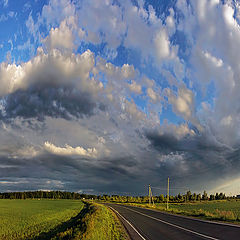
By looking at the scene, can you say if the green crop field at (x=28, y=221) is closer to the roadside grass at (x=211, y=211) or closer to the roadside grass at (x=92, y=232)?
the roadside grass at (x=92, y=232)

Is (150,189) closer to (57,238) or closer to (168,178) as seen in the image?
(168,178)

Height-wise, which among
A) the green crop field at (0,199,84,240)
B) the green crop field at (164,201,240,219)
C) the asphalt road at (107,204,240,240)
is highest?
the asphalt road at (107,204,240,240)

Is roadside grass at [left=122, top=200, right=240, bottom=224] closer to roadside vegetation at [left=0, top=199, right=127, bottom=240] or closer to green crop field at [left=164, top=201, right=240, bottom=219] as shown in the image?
green crop field at [left=164, top=201, right=240, bottom=219]

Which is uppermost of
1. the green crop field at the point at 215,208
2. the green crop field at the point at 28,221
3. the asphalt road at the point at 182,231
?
the asphalt road at the point at 182,231

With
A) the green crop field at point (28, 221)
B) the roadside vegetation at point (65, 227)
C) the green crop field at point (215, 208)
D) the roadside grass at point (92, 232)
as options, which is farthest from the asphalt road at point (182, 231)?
the green crop field at point (28, 221)

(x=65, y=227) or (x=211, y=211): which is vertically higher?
(x=65, y=227)

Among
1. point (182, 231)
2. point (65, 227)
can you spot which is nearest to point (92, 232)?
point (182, 231)

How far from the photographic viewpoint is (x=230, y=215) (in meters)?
24.8

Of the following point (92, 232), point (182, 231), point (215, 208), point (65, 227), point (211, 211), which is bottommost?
point (215, 208)

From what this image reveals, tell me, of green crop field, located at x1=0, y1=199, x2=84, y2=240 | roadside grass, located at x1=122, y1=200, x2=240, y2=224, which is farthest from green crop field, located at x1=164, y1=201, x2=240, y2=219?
green crop field, located at x1=0, y1=199, x2=84, y2=240

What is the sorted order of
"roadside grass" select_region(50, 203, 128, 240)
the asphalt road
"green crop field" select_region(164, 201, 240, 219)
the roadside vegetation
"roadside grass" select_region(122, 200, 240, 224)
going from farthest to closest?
"green crop field" select_region(164, 201, 240, 219)
"roadside grass" select_region(122, 200, 240, 224)
the roadside vegetation
the asphalt road
"roadside grass" select_region(50, 203, 128, 240)

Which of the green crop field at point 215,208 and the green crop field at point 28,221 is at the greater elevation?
the green crop field at point 28,221

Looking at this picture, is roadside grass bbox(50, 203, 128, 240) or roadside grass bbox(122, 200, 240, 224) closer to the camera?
roadside grass bbox(50, 203, 128, 240)

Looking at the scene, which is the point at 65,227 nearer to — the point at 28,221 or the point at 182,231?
the point at 28,221
